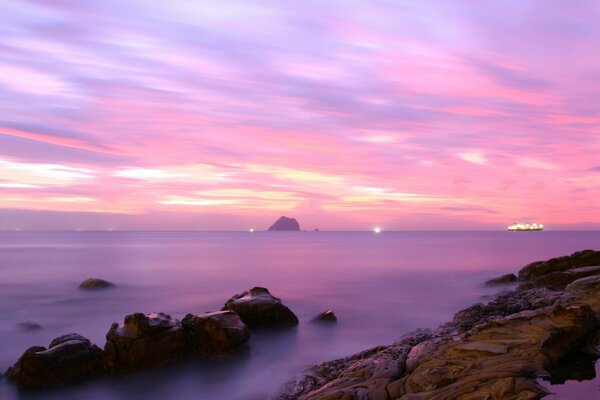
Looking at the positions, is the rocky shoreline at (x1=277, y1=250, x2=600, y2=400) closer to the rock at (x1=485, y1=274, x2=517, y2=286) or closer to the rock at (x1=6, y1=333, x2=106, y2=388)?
the rock at (x1=6, y1=333, x2=106, y2=388)

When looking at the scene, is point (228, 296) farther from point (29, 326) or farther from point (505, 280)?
point (505, 280)

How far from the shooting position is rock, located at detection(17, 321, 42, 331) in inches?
794

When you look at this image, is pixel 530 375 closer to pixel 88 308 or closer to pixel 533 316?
pixel 533 316

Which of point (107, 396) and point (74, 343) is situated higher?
point (74, 343)

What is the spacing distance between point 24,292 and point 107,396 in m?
24.4

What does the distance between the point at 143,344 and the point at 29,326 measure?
1050cm

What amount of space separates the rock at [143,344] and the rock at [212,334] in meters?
0.46

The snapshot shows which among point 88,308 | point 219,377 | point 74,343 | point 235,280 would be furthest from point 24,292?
point 219,377

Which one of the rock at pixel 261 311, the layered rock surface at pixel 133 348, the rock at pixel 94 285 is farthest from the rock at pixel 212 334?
the rock at pixel 94 285

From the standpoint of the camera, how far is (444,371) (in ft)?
29.2

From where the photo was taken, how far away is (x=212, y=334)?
1478cm

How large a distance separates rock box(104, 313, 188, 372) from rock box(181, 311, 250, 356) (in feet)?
1.51

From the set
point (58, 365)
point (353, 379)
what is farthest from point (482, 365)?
point (58, 365)

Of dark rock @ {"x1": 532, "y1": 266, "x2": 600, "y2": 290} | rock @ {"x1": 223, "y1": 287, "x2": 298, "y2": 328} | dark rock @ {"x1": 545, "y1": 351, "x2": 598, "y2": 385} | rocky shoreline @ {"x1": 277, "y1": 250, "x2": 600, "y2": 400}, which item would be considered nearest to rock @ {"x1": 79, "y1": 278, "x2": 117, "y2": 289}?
rock @ {"x1": 223, "y1": 287, "x2": 298, "y2": 328}
